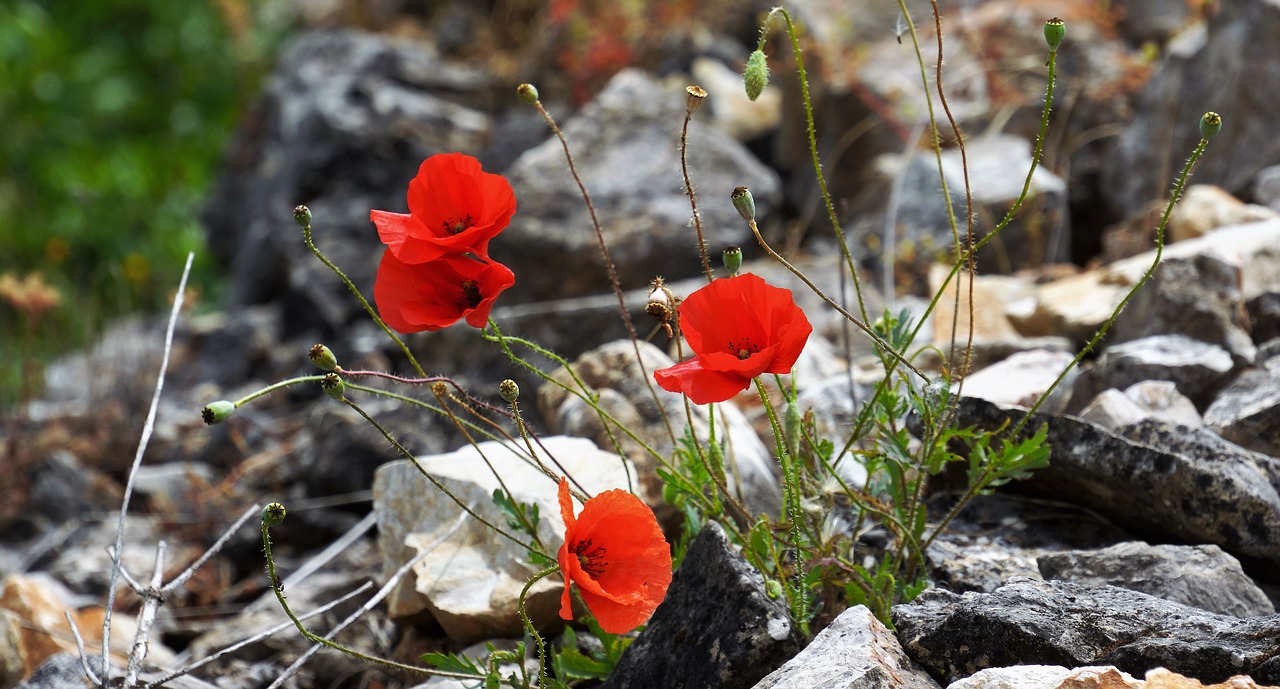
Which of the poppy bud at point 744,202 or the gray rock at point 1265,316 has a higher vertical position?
the gray rock at point 1265,316

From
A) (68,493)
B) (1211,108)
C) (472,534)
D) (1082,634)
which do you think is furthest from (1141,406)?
(68,493)

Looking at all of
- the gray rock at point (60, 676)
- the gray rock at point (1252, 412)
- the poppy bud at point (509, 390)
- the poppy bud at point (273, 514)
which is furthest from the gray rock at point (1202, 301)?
the gray rock at point (60, 676)

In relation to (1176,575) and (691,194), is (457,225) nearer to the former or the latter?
(691,194)

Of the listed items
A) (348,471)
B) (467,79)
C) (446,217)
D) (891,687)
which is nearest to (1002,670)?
(891,687)

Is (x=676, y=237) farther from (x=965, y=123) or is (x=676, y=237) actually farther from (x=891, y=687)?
(x=891, y=687)

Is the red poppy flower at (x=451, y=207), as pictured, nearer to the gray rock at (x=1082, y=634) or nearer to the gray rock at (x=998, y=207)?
the gray rock at (x=1082, y=634)

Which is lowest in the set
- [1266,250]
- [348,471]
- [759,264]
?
[348,471]
